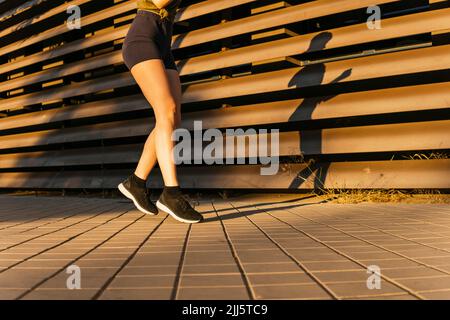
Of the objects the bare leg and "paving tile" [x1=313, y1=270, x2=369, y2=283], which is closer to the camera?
"paving tile" [x1=313, y1=270, x2=369, y2=283]

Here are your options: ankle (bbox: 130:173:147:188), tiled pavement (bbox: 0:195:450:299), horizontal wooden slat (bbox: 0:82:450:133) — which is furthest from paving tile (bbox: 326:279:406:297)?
horizontal wooden slat (bbox: 0:82:450:133)

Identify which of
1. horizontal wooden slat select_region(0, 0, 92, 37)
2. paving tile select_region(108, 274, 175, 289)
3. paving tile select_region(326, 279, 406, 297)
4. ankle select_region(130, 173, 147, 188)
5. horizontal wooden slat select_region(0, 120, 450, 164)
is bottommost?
paving tile select_region(326, 279, 406, 297)

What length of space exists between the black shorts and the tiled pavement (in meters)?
1.38

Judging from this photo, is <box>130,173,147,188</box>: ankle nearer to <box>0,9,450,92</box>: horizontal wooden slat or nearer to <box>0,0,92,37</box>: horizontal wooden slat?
<box>0,9,450,92</box>: horizontal wooden slat

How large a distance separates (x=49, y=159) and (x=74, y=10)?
8.45ft

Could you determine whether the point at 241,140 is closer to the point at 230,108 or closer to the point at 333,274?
the point at 230,108

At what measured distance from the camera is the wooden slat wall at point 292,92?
15.8 ft

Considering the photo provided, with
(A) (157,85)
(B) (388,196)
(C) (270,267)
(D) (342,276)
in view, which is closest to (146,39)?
(A) (157,85)

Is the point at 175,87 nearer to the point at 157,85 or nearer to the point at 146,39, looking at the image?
the point at 157,85

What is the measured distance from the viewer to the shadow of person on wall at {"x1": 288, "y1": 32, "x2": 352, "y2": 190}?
527 cm

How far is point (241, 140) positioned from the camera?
5719 millimetres

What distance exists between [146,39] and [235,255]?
6.56 feet

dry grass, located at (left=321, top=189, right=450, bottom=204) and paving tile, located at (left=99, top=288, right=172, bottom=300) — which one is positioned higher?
dry grass, located at (left=321, top=189, right=450, bottom=204)
